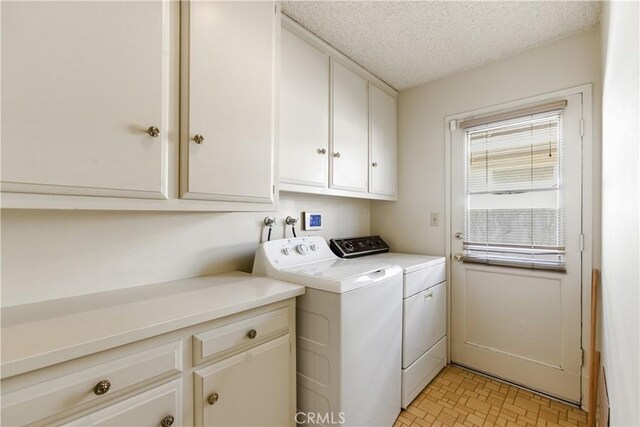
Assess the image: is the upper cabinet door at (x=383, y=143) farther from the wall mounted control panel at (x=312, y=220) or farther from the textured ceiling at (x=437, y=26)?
the wall mounted control panel at (x=312, y=220)

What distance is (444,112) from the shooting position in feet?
7.80

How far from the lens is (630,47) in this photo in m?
0.63

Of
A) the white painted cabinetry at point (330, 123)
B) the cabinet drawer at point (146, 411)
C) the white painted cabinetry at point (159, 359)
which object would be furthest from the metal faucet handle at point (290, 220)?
the cabinet drawer at point (146, 411)

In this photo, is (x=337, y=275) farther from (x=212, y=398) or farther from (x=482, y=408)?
(x=482, y=408)

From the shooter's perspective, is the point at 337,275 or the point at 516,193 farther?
the point at 516,193

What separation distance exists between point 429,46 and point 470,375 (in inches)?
93.8

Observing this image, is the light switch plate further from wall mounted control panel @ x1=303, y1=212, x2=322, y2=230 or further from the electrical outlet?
the electrical outlet

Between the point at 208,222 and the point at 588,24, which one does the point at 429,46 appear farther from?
the point at 208,222

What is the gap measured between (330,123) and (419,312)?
4.56 ft

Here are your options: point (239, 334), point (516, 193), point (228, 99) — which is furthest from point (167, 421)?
point (516, 193)

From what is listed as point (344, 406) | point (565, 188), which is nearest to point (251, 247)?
point (344, 406)

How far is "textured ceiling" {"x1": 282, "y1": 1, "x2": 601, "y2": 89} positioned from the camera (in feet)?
5.24

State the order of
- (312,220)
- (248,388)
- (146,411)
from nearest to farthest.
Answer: (146,411), (248,388), (312,220)

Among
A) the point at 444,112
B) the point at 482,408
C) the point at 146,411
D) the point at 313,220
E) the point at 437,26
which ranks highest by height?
the point at 437,26
